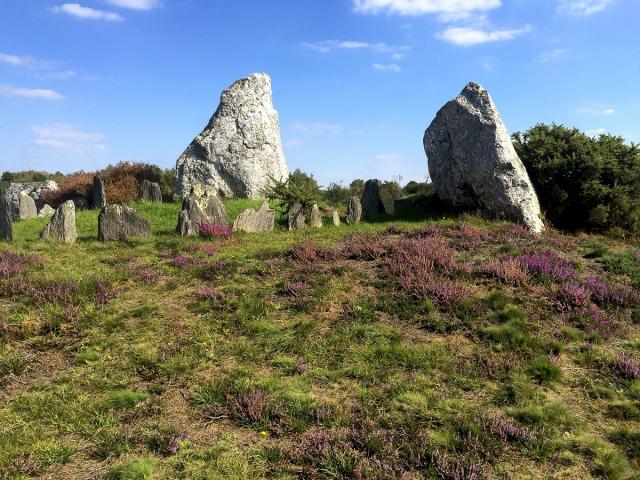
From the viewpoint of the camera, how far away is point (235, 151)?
2809 cm

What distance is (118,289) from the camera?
11.6 metres

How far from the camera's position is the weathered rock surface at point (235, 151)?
2795 cm

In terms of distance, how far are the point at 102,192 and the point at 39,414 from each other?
22771 millimetres

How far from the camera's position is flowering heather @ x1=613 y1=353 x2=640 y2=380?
27.9 ft

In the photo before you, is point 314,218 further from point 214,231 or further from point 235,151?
point 235,151

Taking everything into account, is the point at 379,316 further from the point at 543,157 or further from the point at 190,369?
the point at 543,157

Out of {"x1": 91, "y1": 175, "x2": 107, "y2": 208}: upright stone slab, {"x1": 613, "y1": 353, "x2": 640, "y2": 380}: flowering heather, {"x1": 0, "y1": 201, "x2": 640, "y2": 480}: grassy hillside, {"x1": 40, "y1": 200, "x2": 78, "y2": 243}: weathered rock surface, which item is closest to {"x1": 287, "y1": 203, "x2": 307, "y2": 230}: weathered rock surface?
{"x1": 0, "y1": 201, "x2": 640, "y2": 480}: grassy hillside

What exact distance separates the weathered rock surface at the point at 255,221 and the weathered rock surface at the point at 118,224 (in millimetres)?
3243

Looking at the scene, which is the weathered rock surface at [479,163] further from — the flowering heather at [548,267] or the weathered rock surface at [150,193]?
the weathered rock surface at [150,193]

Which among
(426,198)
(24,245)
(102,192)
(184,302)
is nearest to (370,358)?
(184,302)

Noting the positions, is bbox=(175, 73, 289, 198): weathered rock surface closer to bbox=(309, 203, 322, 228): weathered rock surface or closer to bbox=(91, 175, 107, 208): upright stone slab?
bbox=(91, 175, 107, 208): upright stone slab

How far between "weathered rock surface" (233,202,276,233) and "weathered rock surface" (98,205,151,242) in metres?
3.24

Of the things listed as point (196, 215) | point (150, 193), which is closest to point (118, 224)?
point (196, 215)

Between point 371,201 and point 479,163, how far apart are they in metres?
5.46
